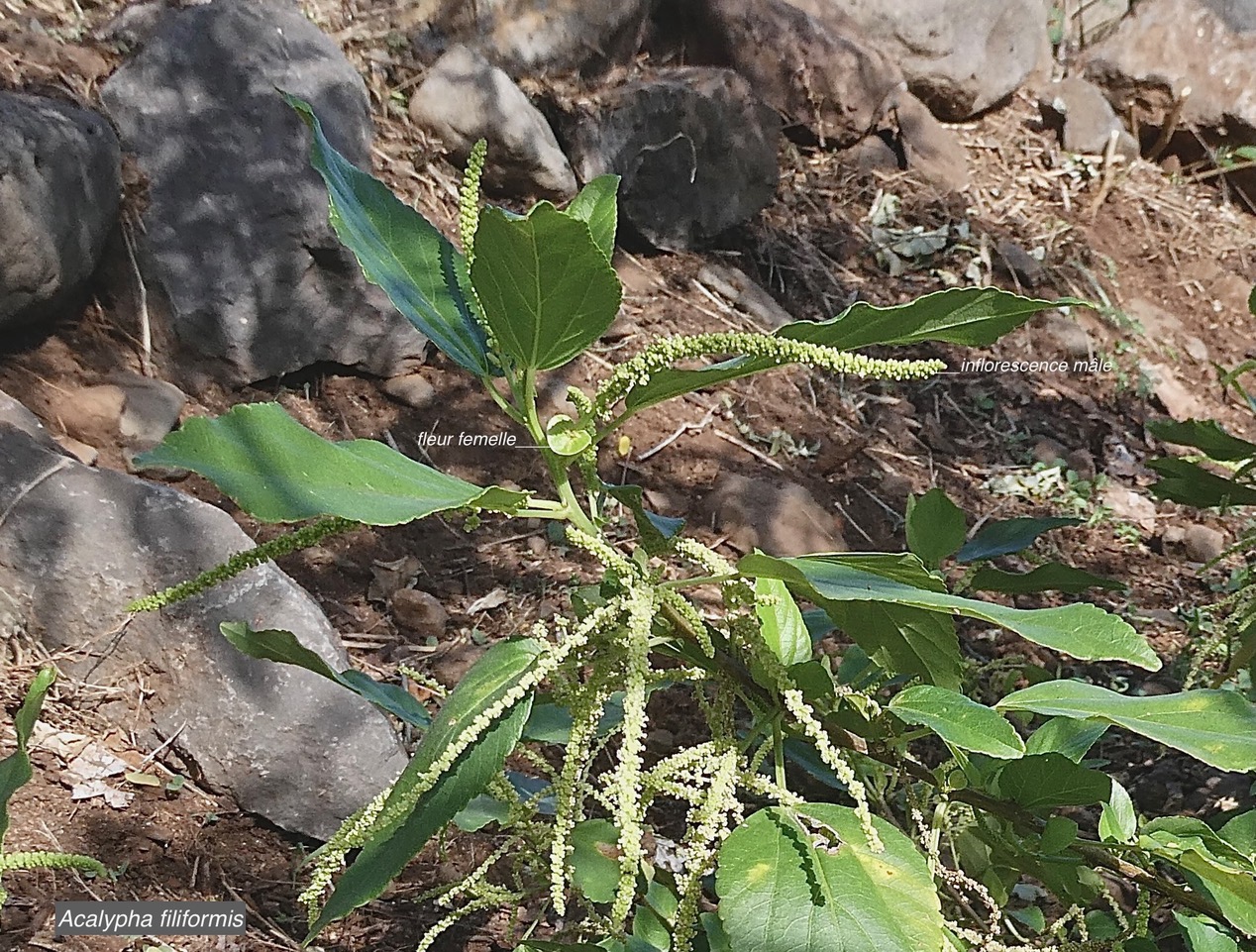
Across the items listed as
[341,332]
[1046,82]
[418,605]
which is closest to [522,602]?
[418,605]

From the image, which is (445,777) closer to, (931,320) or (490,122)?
(931,320)

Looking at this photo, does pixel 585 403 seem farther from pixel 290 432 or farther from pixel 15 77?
pixel 15 77

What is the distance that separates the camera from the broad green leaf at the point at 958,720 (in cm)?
71

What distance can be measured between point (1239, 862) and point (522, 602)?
62.2 inches

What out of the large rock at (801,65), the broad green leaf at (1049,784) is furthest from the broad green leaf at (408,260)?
the large rock at (801,65)

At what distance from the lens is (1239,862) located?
77 centimetres

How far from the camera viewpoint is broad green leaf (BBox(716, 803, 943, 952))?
0.66m

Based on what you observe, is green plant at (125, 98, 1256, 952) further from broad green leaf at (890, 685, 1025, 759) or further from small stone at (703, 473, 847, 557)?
small stone at (703, 473, 847, 557)

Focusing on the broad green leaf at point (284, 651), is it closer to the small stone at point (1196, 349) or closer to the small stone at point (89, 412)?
the small stone at point (89, 412)

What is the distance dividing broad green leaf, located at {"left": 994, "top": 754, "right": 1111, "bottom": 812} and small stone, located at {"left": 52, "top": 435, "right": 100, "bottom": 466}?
5.70ft

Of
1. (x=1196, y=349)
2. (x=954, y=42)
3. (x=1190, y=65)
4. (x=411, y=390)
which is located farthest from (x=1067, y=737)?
(x=1190, y=65)

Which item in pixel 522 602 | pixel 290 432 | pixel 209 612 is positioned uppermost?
pixel 290 432

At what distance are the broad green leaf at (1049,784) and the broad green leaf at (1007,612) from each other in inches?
8.3

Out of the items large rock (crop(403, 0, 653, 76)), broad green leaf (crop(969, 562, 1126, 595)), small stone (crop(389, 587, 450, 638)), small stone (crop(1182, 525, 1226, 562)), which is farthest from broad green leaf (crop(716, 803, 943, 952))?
large rock (crop(403, 0, 653, 76))
